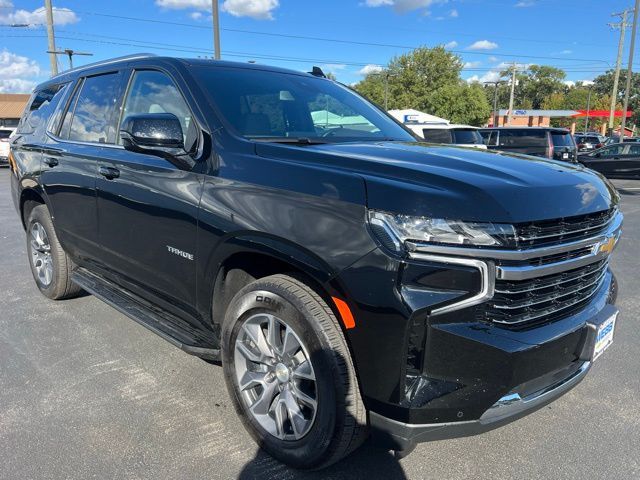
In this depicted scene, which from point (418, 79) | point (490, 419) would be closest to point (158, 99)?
point (490, 419)

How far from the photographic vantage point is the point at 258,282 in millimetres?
2490

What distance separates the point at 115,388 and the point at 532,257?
2605mm

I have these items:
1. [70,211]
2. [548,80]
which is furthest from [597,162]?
[548,80]

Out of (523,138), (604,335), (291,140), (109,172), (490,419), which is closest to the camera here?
(490,419)

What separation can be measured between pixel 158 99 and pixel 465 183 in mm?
2180

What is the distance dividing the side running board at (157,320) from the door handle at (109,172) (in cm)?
84

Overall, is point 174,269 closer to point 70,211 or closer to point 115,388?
point 115,388

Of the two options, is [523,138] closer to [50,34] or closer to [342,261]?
[342,261]

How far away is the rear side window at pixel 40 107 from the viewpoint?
15.3 feet

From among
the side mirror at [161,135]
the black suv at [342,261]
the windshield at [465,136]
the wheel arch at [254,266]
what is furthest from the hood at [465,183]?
the windshield at [465,136]

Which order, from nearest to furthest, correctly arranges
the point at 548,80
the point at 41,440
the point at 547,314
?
1. the point at 547,314
2. the point at 41,440
3. the point at 548,80

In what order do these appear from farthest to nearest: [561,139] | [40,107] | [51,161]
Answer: [561,139]
[40,107]
[51,161]

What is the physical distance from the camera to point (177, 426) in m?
2.86

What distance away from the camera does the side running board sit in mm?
2873
